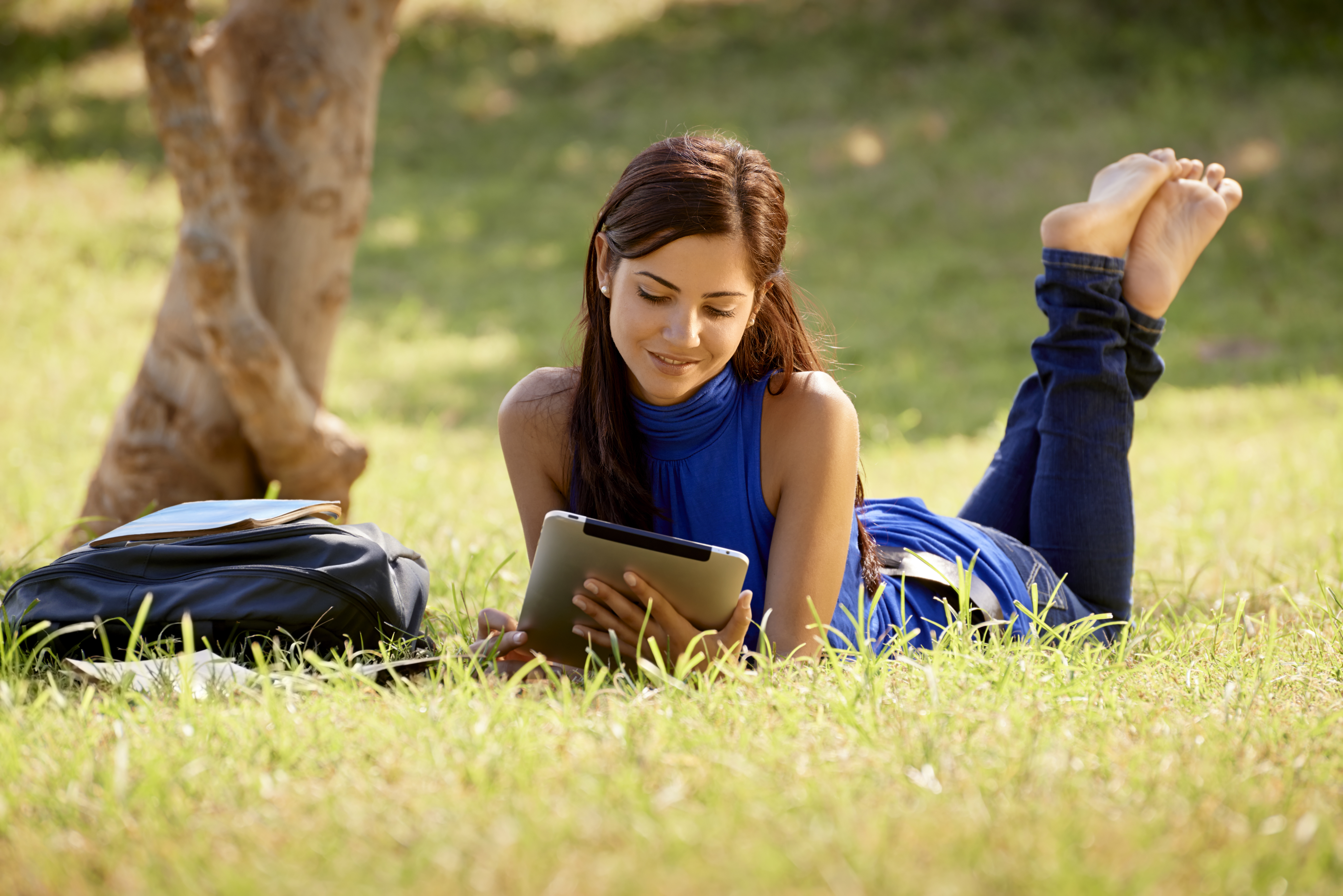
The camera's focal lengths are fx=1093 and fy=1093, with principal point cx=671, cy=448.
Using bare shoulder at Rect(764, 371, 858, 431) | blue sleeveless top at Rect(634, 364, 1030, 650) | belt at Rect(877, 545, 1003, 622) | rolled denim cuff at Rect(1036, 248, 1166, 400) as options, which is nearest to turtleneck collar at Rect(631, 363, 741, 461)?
blue sleeveless top at Rect(634, 364, 1030, 650)

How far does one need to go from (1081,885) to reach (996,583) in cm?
161

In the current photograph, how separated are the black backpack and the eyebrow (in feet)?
2.81

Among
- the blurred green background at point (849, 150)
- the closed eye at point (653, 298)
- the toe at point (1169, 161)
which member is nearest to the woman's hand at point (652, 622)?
the closed eye at point (653, 298)

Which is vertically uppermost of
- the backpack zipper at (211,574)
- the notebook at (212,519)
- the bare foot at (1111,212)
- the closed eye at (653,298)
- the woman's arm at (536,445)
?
the bare foot at (1111,212)

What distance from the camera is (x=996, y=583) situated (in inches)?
112

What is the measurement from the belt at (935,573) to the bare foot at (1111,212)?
987 mm

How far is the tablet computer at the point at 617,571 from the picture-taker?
2.11 metres

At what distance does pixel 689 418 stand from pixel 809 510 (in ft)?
1.22

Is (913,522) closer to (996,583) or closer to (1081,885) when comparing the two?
(996,583)

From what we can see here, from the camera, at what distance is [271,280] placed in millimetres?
3961

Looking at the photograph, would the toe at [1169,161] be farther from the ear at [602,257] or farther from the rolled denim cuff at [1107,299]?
the ear at [602,257]

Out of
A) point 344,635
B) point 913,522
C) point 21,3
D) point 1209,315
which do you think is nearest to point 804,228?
point 1209,315

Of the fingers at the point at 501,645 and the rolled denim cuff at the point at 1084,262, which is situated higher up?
the rolled denim cuff at the point at 1084,262

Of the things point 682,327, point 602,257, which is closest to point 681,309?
point 682,327
